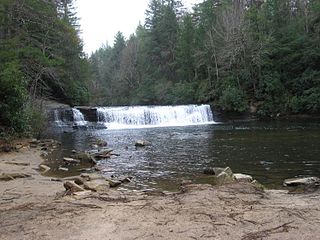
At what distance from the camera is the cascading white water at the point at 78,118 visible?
29.8 metres

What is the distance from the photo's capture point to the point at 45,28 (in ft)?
76.7

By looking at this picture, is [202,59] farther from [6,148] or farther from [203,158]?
[6,148]

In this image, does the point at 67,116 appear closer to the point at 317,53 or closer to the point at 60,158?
the point at 60,158

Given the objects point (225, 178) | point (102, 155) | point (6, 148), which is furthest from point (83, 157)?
point (225, 178)

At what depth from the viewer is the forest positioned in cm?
1962

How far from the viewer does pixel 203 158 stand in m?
14.1

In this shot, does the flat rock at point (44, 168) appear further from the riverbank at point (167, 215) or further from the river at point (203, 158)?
the riverbank at point (167, 215)

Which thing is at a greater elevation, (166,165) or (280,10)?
(280,10)

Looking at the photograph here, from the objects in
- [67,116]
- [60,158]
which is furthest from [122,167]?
[67,116]

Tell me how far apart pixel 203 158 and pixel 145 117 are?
17489mm

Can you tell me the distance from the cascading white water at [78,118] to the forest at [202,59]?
212 centimetres

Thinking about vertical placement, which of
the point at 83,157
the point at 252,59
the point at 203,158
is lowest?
the point at 203,158

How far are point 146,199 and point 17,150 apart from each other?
9.55m

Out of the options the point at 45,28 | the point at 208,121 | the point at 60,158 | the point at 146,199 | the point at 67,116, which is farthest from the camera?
the point at 208,121
